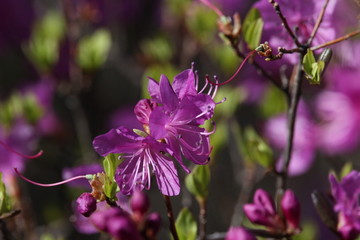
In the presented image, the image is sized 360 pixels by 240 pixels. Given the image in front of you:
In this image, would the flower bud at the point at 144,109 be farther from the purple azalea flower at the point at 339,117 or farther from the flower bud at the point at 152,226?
the purple azalea flower at the point at 339,117

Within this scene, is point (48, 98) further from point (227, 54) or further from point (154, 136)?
point (154, 136)

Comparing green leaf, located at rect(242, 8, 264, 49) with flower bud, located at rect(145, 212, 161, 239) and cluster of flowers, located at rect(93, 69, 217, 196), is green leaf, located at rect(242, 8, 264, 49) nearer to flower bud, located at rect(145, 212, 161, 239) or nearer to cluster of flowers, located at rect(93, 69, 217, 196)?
cluster of flowers, located at rect(93, 69, 217, 196)

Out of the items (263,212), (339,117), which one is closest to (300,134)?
(339,117)

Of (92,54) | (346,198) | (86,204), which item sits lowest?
(346,198)

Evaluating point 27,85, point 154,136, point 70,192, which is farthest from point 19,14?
point 154,136

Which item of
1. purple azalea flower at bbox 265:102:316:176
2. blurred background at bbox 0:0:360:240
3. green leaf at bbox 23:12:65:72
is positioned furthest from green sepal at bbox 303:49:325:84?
green leaf at bbox 23:12:65:72

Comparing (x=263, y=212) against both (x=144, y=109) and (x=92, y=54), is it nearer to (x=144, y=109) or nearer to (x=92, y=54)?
(x=144, y=109)

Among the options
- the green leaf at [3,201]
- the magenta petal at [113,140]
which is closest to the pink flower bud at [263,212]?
the magenta petal at [113,140]
